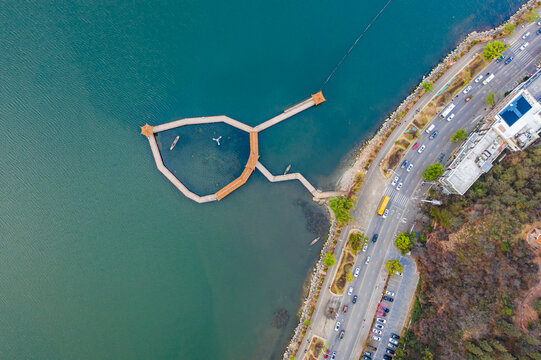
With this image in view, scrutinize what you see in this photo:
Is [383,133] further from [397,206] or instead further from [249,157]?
[249,157]

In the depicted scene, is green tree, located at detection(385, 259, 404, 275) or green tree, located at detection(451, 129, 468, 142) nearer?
green tree, located at detection(385, 259, 404, 275)

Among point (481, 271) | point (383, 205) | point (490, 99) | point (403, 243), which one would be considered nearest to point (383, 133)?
point (383, 205)

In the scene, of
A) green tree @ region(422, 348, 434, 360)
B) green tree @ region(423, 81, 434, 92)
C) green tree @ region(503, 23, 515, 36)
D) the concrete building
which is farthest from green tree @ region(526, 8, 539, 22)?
green tree @ region(422, 348, 434, 360)

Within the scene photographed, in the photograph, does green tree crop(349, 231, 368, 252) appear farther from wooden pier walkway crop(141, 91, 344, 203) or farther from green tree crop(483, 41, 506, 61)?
green tree crop(483, 41, 506, 61)

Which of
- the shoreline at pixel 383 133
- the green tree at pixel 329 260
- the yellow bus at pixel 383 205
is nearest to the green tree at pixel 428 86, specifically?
the shoreline at pixel 383 133

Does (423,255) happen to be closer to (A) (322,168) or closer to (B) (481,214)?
(B) (481,214)

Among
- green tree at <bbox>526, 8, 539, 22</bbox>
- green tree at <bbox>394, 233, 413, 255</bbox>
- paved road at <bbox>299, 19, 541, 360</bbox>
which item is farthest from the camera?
green tree at <bbox>526, 8, 539, 22</bbox>
